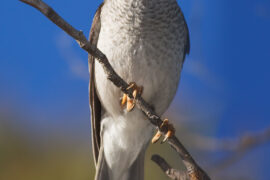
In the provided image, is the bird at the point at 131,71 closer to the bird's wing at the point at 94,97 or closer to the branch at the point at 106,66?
the bird's wing at the point at 94,97

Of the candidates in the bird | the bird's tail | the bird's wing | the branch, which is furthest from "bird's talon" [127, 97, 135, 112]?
the bird's tail

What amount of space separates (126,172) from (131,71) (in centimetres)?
82

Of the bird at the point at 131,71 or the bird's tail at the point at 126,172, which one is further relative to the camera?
the bird's tail at the point at 126,172

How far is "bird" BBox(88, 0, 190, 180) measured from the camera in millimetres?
2617

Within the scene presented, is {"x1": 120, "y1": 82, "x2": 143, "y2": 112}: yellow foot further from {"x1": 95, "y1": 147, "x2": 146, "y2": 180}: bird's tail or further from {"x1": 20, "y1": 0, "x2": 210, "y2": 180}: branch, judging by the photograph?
{"x1": 95, "y1": 147, "x2": 146, "y2": 180}: bird's tail

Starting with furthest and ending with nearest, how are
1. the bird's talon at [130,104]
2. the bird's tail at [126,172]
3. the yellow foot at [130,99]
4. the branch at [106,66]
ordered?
the bird's tail at [126,172]
the bird's talon at [130,104]
the yellow foot at [130,99]
the branch at [106,66]

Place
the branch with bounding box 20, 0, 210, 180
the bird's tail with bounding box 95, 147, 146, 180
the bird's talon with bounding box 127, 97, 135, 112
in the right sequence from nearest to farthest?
1. the branch with bounding box 20, 0, 210, 180
2. the bird's talon with bounding box 127, 97, 135, 112
3. the bird's tail with bounding box 95, 147, 146, 180

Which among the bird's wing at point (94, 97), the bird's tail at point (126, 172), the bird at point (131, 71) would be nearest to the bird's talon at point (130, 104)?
the bird at point (131, 71)

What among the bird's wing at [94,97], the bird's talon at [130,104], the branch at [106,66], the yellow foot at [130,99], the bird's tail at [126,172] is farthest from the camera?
the bird's tail at [126,172]

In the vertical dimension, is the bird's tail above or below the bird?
below

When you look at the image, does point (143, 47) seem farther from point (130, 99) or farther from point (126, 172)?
point (126, 172)

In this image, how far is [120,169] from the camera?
10.2 ft

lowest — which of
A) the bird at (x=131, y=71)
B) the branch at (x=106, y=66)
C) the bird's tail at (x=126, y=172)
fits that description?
the branch at (x=106, y=66)

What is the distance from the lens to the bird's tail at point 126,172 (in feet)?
10.0
